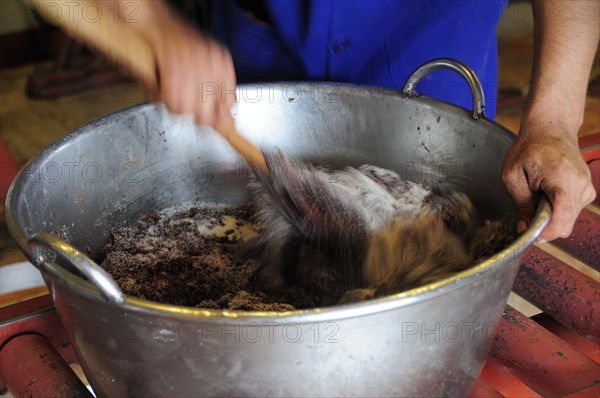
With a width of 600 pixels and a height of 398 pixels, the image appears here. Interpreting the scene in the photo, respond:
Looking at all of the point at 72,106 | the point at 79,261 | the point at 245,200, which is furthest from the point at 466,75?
the point at 72,106

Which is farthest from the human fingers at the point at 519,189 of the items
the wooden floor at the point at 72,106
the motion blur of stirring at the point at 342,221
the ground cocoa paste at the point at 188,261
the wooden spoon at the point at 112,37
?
the wooden floor at the point at 72,106

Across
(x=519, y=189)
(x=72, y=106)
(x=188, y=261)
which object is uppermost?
(x=519, y=189)

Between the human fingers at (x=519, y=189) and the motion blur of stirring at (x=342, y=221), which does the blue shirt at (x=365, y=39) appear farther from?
the human fingers at (x=519, y=189)

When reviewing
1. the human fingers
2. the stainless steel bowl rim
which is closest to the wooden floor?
the human fingers

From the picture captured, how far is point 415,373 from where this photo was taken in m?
0.62

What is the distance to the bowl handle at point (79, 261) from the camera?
1.75 ft

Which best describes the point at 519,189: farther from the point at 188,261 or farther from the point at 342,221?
the point at 188,261

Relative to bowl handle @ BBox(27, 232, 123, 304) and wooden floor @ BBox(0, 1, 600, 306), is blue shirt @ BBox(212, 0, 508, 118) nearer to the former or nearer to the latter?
bowl handle @ BBox(27, 232, 123, 304)

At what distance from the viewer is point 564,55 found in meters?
0.89

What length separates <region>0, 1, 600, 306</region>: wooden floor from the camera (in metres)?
2.25

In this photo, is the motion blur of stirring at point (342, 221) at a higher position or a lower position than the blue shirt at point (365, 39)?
lower

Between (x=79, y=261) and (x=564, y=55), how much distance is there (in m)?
0.65

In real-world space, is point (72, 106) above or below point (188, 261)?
below

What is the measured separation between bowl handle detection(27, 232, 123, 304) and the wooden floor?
5.23ft
